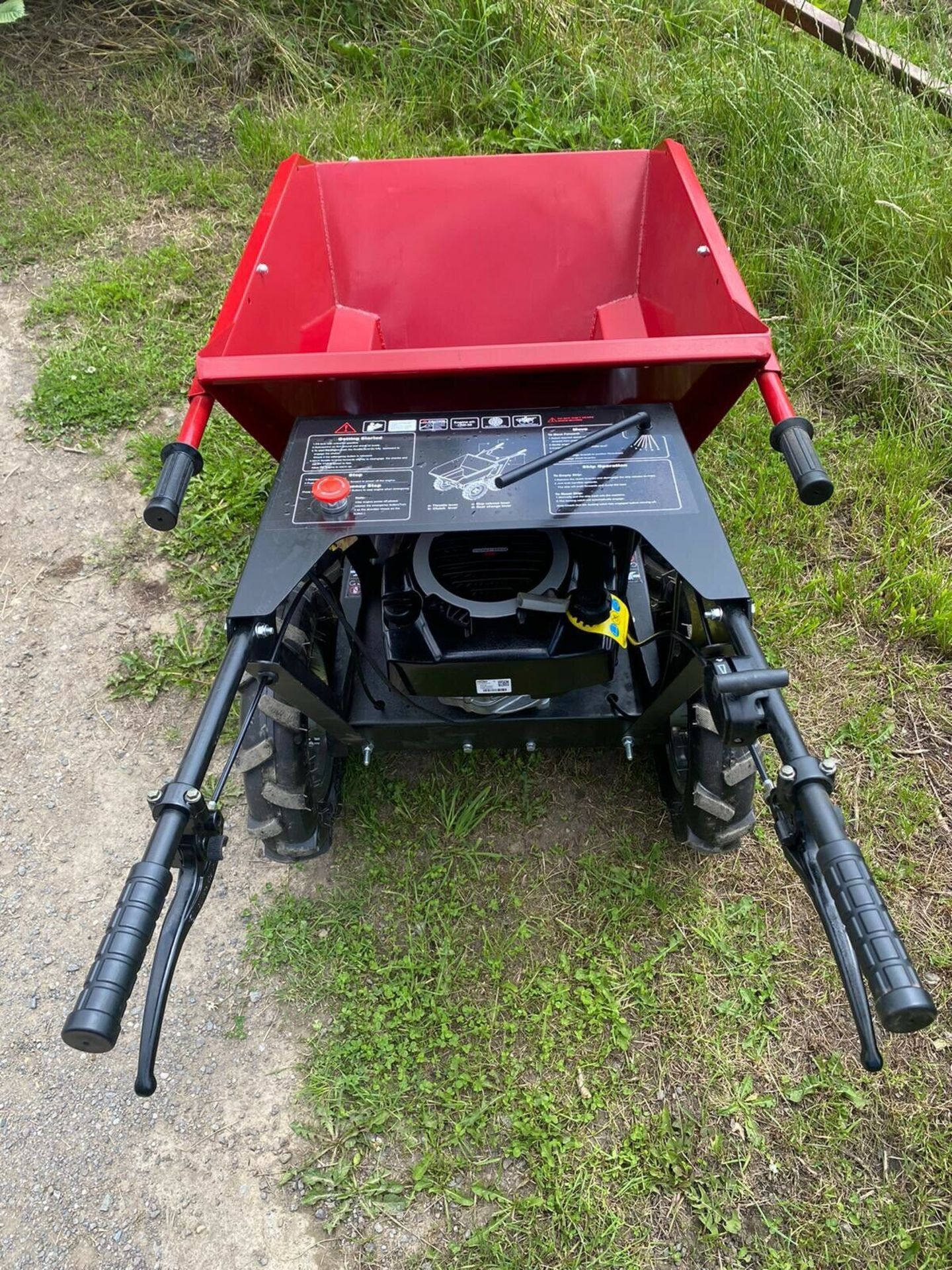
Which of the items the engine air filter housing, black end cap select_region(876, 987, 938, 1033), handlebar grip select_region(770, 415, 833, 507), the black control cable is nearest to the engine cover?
the engine air filter housing

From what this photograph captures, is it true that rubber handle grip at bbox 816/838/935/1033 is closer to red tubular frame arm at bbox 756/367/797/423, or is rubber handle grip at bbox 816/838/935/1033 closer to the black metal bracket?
the black metal bracket

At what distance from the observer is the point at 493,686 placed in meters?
1.48

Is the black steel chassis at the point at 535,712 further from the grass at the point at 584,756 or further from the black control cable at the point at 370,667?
the grass at the point at 584,756

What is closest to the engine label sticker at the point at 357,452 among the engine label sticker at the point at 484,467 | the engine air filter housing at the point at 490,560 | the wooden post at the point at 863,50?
the engine label sticker at the point at 484,467

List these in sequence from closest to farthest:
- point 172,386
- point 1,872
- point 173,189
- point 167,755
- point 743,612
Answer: point 743,612, point 1,872, point 167,755, point 172,386, point 173,189

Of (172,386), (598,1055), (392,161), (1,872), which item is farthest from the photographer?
(172,386)

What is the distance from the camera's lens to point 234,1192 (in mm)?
1543

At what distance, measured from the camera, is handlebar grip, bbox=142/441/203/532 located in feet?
4.45

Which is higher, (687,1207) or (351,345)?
(351,345)

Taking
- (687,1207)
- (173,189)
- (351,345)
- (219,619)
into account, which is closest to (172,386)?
(351,345)

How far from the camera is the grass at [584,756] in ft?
5.09

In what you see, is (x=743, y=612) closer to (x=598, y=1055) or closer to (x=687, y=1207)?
(x=598, y=1055)

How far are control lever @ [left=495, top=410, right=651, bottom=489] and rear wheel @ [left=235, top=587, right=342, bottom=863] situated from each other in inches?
21.8

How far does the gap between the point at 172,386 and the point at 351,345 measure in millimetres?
901
